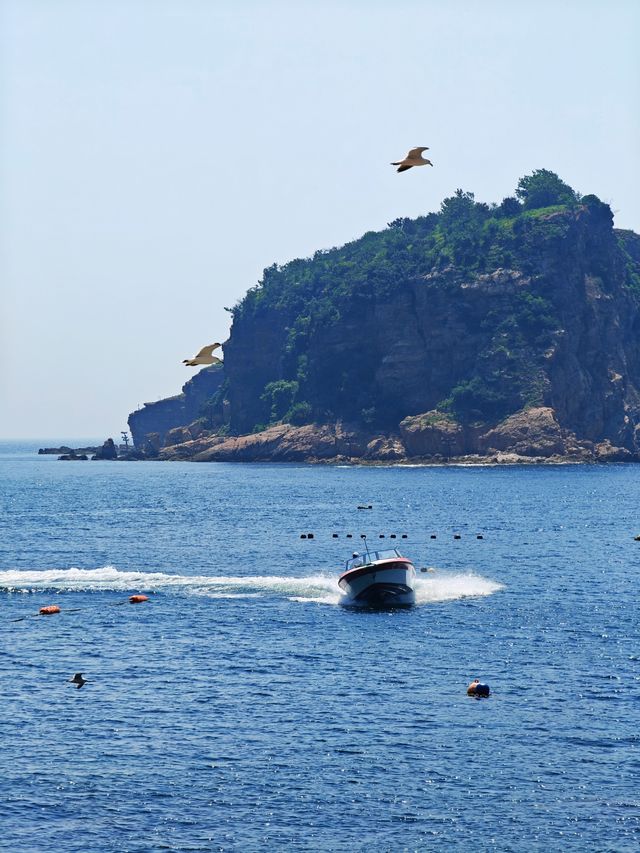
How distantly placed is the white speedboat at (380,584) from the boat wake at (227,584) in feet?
4.58

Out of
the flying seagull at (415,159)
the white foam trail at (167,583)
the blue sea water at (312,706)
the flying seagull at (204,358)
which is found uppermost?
the flying seagull at (415,159)

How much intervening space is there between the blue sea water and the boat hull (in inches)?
67.1

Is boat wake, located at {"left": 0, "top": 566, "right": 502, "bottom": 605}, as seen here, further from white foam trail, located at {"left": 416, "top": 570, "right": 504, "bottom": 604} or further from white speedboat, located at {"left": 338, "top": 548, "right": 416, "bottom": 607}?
white speedboat, located at {"left": 338, "top": 548, "right": 416, "bottom": 607}

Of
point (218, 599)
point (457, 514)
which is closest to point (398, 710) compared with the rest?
point (218, 599)

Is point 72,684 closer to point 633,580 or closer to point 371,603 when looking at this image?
point 371,603

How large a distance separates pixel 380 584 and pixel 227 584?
13561mm

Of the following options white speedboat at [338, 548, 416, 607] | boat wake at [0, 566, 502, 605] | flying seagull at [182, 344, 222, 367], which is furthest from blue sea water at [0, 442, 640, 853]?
flying seagull at [182, 344, 222, 367]

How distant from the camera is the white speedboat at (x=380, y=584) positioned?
77.5 m

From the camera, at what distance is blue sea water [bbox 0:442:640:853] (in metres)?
Result: 41.6

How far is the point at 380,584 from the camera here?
7750 cm

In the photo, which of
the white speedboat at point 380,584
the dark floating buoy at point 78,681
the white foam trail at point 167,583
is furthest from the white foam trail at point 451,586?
the dark floating buoy at point 78,681

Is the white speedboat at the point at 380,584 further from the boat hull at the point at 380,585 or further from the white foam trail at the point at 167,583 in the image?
the white foam trail at the point at 167,583

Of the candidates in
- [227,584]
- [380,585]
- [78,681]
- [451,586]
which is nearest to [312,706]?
[78,681]

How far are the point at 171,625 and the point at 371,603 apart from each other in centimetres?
1309
